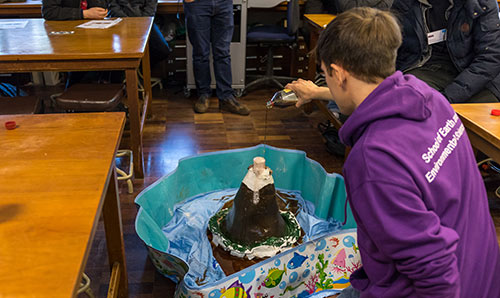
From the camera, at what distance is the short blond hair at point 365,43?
1.03 metres

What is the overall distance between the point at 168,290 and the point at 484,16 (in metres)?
1.96

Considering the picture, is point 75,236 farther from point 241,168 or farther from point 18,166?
point 241,168

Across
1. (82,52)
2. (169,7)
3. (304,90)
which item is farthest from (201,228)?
(169,7)

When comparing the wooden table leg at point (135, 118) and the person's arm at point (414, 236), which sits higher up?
the person's arm at point (414, 236)

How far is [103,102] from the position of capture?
8.36ft

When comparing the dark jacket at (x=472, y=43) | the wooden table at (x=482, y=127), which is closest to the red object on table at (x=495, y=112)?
the wooden table at (x=482, y=127)

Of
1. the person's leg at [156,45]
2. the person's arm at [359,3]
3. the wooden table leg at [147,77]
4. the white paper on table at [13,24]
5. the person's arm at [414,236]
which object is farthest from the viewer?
the person's leg at [156,45]

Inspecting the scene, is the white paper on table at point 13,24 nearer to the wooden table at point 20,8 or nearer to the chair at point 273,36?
the wooden table at point 20,8

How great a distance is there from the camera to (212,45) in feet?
11.9

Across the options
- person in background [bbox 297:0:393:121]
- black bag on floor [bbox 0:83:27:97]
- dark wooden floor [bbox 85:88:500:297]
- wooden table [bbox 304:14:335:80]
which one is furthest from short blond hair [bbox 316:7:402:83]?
black bag on floor [bbox 0:83:27:97]

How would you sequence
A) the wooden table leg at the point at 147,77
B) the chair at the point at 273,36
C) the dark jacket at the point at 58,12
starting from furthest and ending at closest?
the chair at the point at 273,36 < the wooden table leg at the point at 147,77 < the dark jacket at the point at 58,12

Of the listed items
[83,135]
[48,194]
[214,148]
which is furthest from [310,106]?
[48,194]

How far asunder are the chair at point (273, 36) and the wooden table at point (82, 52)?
130 cm

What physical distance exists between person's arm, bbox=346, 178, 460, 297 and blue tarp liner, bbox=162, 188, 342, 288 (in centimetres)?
98
